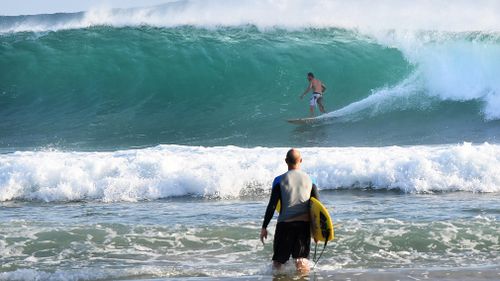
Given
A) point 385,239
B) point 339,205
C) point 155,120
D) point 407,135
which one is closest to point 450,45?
point 407,135

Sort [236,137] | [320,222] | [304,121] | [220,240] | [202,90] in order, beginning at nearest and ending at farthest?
[320,222]
[220,240]
[236,137]
[304,121]
[202,90]

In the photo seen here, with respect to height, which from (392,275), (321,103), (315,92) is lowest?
(392,275)

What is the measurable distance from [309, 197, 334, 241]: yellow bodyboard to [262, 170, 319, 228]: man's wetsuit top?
0.08 metres

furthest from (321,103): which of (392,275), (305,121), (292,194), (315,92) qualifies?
(292,194)

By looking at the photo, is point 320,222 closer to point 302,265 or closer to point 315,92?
point 302,265

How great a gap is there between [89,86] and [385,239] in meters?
15.3

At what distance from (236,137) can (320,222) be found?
36.7 ft

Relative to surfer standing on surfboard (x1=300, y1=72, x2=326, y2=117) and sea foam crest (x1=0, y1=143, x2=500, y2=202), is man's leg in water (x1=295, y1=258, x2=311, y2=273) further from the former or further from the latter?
surfer standing on surfboard (x1=300, y1=72, x2=326, y2=117)

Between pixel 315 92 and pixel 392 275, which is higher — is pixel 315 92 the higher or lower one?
the higher one

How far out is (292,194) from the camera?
272 inches

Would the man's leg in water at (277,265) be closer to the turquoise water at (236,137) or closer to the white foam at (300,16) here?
the turquoise water at (236,137)

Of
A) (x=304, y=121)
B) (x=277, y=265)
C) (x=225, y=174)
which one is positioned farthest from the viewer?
(x=304, y=121)

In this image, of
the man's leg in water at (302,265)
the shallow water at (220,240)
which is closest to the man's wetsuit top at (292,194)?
the man's leg in water at (302,265)

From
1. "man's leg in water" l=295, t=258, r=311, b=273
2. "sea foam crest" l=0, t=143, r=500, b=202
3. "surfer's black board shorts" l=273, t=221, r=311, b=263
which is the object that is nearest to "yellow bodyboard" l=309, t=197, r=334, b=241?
"surfer's black board shorts" l=273, t=221, r=311, b=263
